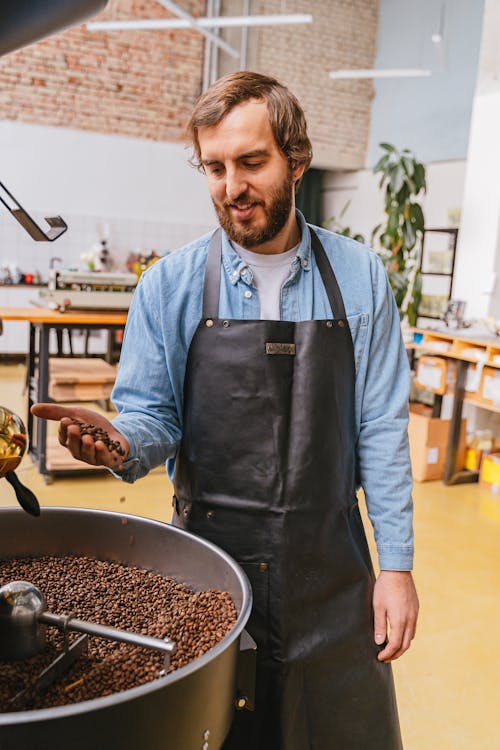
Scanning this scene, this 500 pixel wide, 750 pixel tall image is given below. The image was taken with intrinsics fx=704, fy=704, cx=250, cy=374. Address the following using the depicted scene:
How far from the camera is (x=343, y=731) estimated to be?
1396 millimetres

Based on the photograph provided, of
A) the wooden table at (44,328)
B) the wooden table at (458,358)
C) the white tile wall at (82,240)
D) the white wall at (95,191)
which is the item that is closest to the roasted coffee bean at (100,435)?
the wooden table at (44,328)

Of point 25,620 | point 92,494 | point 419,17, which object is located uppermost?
point 419,17

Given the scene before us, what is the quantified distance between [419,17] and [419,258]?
10.9ft

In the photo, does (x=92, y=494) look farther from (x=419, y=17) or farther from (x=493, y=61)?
(x=419, y=17)

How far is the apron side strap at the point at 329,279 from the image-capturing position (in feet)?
4.64

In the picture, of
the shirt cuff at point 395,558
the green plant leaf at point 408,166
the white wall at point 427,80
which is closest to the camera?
the shirt cuff at point 395,558

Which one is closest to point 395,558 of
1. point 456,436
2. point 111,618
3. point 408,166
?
point 111,618

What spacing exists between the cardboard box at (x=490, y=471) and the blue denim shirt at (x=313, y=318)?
3618 millimetres

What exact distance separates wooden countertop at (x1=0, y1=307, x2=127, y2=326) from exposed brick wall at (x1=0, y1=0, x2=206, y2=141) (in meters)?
4.65

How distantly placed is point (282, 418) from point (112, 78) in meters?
8.32

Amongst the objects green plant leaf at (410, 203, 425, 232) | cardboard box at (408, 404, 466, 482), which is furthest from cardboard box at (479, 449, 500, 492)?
green plant leaf at (410, 203, 425, 232)

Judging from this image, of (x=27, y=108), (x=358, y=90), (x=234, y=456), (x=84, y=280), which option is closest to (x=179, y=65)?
(x=27, y=108)

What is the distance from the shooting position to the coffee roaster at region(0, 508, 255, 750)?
2.38ft

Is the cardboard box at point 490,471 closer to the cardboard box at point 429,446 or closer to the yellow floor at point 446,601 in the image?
the yellow floor at point 446,601
